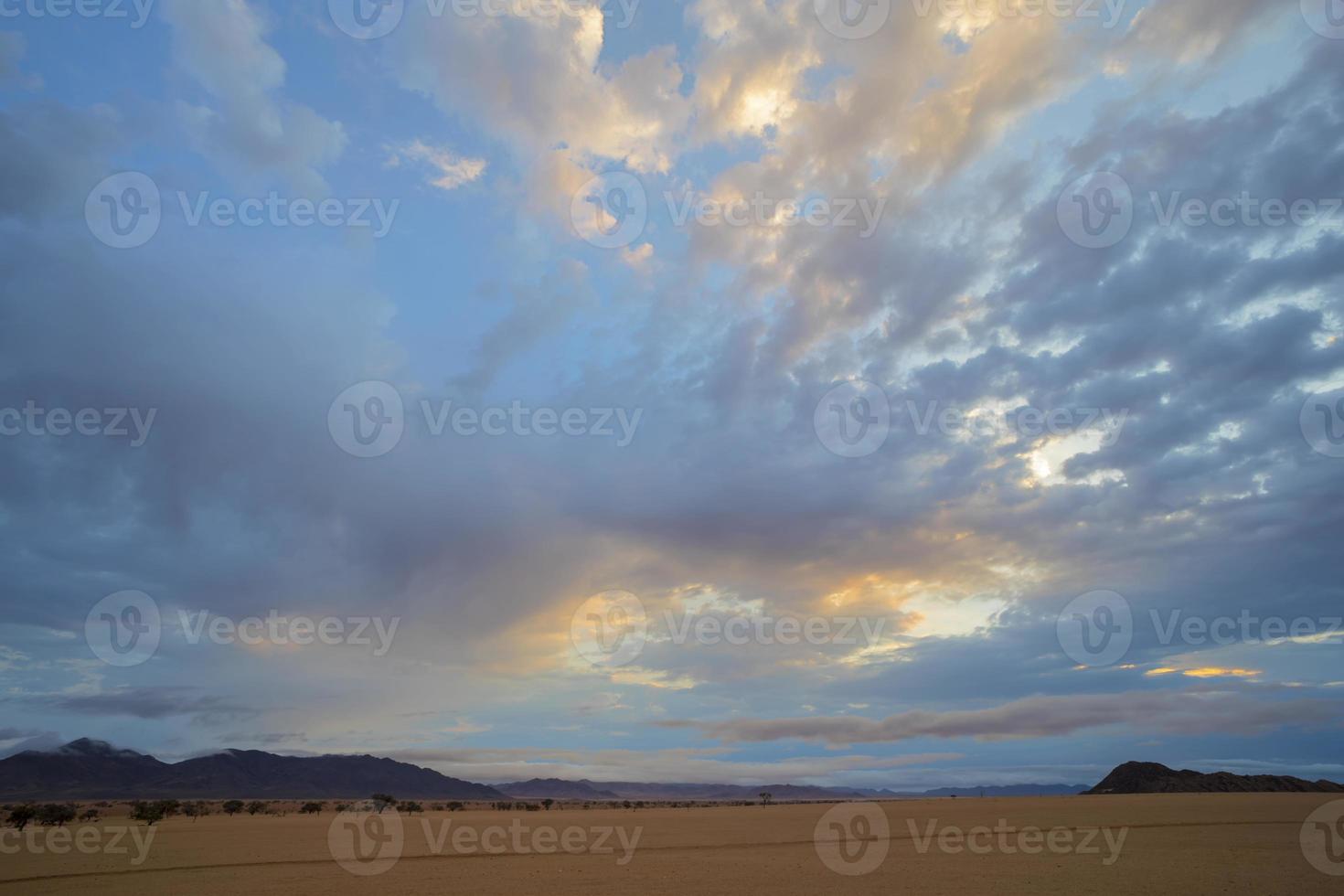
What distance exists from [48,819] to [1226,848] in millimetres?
96590

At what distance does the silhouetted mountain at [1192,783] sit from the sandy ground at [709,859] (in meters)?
93.9

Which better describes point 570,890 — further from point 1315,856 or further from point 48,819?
point 48,819

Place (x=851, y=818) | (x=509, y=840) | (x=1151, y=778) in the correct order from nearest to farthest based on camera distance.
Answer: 1. (x=509, y=840)
2. (x=851, y=818)
3. (x=1151, y=778)

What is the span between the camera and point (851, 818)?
72.2m

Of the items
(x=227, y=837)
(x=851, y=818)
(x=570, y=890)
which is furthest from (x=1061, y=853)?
(x=227, y=837)
